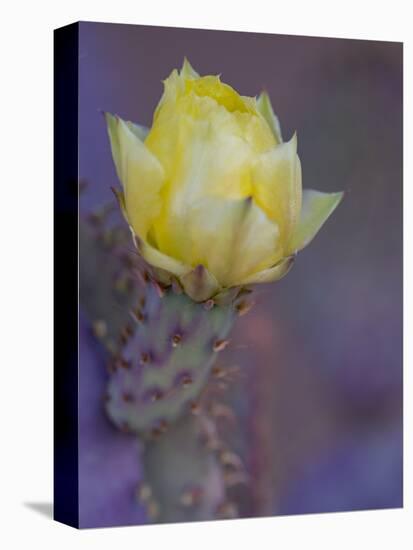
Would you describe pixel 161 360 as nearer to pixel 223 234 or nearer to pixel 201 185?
pixel 223 234

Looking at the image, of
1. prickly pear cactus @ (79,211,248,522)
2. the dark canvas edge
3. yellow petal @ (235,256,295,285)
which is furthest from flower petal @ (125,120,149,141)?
yellow petal @ (235,256,295,285)

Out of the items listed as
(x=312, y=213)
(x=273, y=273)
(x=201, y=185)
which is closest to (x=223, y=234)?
(x=201, y=185)

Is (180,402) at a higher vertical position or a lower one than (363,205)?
lower

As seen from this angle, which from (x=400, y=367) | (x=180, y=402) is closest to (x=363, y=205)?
(x=400, y=367)

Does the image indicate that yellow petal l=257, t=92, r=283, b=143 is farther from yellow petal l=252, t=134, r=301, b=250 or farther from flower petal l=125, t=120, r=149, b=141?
flower petal l=125, t=120, r=149, b=141

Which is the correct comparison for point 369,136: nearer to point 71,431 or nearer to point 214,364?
point 214,364

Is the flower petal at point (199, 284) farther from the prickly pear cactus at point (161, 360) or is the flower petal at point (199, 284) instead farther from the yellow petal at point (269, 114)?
the yellow petal at point (269, 114)
